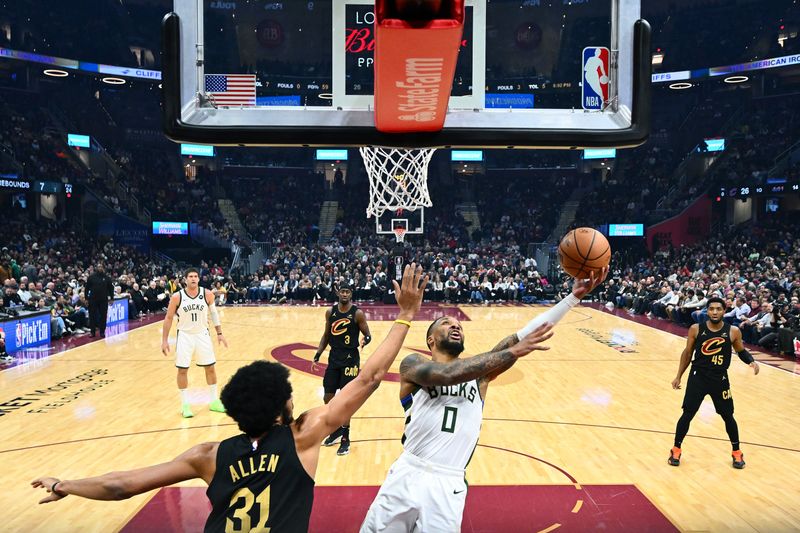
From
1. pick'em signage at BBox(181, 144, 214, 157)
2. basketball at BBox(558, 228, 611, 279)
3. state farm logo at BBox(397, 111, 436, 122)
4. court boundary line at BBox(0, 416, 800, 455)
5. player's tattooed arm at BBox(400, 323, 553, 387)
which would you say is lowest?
court boundary line at BBox(0, 416, 800, 455)

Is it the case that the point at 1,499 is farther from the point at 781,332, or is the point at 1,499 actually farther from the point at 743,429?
the point at 781,332

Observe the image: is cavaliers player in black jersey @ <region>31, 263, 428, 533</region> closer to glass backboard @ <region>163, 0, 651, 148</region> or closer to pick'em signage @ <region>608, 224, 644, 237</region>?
glass backboard @ <region>163, 0, 651, 148</region>

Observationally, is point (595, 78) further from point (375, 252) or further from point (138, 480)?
point (375, 252)

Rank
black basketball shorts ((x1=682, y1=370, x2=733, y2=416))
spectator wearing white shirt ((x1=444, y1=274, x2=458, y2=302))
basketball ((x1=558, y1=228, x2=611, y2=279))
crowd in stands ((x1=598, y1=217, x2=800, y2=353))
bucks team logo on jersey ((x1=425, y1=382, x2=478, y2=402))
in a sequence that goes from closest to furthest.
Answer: bucks team logo on jersey ((x1=425, y1=382, x2=478, y2=402)) → basketball ((x1=558, y1=228, x2=611, y2=279)) → black basketball shorts ((x1=682, y1=370, x2=733, y2=416)) → crowd in stands ((x1=598, y1=217, x2=800, y2=353)) → spectator wearing white shirt ((x1=444, y1=274, x2=458, y2=302))

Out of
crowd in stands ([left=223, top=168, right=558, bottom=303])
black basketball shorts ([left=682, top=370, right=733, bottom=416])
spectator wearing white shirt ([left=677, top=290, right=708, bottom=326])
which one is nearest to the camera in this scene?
black basketball shorts ([left=682, top=370, right=733, bottom=416])

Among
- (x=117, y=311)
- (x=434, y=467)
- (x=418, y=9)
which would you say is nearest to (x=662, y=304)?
(x=117, y=311)

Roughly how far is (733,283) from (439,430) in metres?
17.0

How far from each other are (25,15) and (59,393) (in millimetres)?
26905

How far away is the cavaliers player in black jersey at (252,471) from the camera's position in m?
2.22

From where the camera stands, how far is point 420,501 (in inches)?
129

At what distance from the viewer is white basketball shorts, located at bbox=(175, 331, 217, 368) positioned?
8.00m

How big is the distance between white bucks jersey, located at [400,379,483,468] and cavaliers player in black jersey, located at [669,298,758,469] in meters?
3.41

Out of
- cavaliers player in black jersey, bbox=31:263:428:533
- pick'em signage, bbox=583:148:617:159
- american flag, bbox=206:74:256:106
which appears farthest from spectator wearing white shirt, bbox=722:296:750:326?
pick'em signage, bbox=583:148:617:159

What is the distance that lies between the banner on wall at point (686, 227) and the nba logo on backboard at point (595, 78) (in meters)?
27.7
